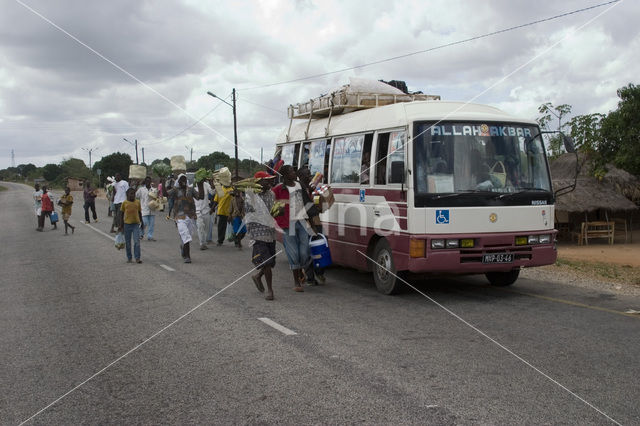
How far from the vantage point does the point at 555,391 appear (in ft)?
15.6

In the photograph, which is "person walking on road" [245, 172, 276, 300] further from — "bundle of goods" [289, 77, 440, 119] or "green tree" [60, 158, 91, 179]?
"green tree" [60, 158, 91, 179]

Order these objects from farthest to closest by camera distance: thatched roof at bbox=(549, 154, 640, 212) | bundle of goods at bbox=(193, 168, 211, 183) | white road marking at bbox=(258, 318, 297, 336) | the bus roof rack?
thatched roof at bbox=(549, 154, 640, 212) → bundle of goods at bbox=(193, 168, 211, 183) → the bus roof rack → white road marking at bbox=(258, 318, 297, 336)

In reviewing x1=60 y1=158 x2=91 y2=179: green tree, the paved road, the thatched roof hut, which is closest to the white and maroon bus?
the paved road

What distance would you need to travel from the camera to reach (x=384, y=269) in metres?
9.19

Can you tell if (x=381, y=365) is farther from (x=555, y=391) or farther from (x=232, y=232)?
(x=232, y=232)

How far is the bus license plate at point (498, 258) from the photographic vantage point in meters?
8.51

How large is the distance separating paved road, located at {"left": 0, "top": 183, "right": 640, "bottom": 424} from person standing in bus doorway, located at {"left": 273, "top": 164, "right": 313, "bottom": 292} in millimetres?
522

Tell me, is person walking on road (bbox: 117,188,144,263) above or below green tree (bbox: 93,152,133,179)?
below

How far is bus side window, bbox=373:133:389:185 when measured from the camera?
9125mm

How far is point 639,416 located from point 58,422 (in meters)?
4.00

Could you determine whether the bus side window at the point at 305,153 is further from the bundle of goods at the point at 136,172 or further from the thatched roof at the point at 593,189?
the thatched roof at the point at 593,189

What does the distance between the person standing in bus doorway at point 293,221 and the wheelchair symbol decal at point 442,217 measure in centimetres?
219

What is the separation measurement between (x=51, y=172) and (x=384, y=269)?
5401 inches

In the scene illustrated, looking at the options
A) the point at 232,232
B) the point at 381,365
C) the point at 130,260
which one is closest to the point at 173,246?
the point at 232,232
